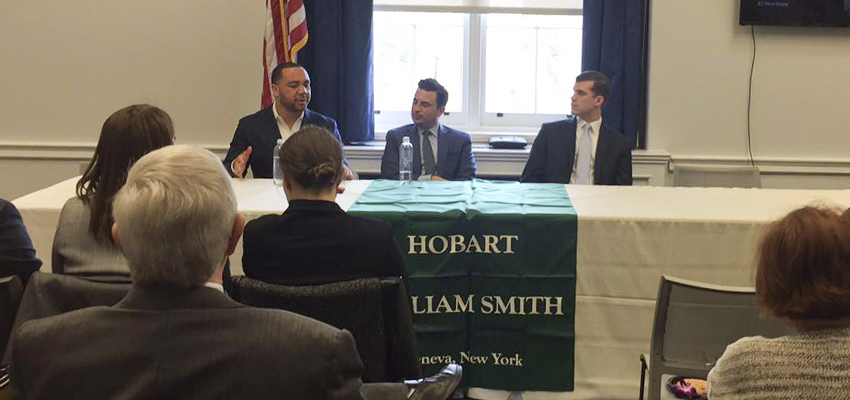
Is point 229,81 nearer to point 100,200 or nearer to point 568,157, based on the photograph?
point 568,157

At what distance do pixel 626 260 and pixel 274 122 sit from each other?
2126 millimetres

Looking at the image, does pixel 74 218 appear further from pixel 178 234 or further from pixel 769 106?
pixel 769 106

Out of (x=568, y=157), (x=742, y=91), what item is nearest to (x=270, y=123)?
(x=568, y=157)

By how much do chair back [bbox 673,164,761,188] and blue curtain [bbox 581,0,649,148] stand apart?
28.3 inches

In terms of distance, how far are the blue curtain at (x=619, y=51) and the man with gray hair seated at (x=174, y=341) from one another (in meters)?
4.03

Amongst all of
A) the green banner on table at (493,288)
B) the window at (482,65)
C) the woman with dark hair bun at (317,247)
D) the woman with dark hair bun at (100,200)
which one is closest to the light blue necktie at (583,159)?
the window at (482,65)

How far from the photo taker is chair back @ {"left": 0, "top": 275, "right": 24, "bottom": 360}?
7.57ft

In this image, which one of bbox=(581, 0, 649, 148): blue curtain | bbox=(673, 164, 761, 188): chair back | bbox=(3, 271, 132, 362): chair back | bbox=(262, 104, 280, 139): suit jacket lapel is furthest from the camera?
bbox=(581, 0, 649, 148): blue curtain

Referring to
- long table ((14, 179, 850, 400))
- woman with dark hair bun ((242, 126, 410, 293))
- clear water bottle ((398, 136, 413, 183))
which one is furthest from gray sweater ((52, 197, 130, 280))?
clear water bottle ((398, 136, 413, 183))

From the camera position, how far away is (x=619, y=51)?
4953mm

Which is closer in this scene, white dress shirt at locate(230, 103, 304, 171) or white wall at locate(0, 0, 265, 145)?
white dress shirt at locate(230, 103, 304, 171)

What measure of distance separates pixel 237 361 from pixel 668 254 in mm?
2141

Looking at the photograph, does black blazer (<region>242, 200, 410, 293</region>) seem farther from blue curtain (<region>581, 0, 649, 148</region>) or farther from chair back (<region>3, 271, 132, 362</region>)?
blue curtain (<region>581, 0, 649, 148</region>)

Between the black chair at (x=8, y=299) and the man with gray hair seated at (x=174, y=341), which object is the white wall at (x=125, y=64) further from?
the man with gray hair seated at (x=174, y=341)
